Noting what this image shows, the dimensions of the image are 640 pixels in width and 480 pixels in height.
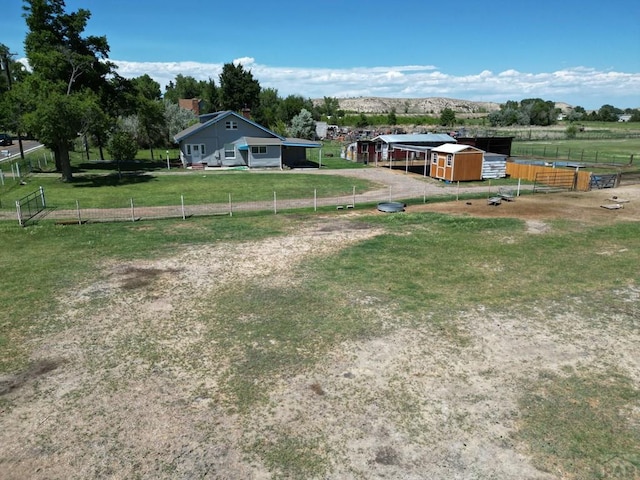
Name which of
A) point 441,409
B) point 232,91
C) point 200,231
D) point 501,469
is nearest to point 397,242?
point 200,231

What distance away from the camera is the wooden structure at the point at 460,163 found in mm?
36812

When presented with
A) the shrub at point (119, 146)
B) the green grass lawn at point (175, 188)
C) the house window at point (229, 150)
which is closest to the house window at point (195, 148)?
the house window at point (229, 150)

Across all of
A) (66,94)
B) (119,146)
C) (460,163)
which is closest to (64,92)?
(66,94)

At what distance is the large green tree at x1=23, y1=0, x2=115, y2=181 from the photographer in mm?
33188

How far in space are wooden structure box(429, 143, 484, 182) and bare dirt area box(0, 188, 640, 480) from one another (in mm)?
24204

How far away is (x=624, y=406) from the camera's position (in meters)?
8.68

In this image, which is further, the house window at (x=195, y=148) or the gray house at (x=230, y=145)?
the house window at (x=195, y=148)

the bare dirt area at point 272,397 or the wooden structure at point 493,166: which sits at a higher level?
the wooden structure at point 493,166

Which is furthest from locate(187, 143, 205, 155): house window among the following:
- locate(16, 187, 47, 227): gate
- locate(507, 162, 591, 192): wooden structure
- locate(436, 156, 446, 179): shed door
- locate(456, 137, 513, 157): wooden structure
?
locate(507, 162, 591, 192): wooden structure

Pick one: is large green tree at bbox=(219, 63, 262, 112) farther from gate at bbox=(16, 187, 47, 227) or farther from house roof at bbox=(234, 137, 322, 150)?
gate at bbox=(16, 187, 47, 227)

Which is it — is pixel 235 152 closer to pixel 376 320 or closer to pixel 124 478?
pixel 376 320

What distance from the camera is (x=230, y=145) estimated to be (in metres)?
49.4

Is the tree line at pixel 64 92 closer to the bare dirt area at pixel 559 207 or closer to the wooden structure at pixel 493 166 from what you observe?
the bare dirt area at pixel 559 207

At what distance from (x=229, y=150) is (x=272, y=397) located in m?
43.5
